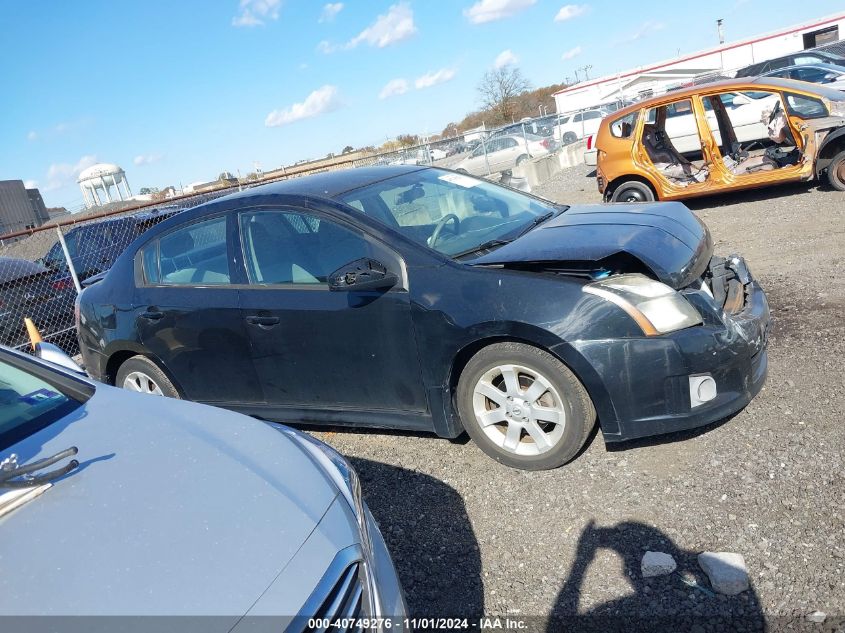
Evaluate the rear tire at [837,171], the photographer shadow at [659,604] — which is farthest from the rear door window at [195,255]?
the rear tire at [837,171]

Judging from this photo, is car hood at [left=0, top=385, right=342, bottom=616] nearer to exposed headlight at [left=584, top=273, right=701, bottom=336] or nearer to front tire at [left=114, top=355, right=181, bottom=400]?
exposed headlight at [left=584, top=273, right=701, bottom=336]

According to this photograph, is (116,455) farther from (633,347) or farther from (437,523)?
(633,347)

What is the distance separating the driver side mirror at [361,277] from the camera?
354 centimetres

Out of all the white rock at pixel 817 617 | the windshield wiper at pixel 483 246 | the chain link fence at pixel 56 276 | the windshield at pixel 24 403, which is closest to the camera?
the white rock at pixel 817 617

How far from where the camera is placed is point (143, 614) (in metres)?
1.57

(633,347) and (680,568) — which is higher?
(633,347)

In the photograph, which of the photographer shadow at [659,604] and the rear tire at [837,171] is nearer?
the photographer shadow at [659,604]

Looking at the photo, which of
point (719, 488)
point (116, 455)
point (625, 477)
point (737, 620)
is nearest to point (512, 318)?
point (625, 477)

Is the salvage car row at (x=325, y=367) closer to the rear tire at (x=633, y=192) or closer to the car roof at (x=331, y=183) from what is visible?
the car roof at (x=331, y=183)

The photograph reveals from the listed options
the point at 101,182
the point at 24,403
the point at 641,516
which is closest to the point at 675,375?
the point at 641,516

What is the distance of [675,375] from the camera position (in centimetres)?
318

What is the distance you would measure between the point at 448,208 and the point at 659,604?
2656 millimetres

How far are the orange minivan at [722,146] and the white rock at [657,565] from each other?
25.3 feet

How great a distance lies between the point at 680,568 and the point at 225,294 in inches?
119
